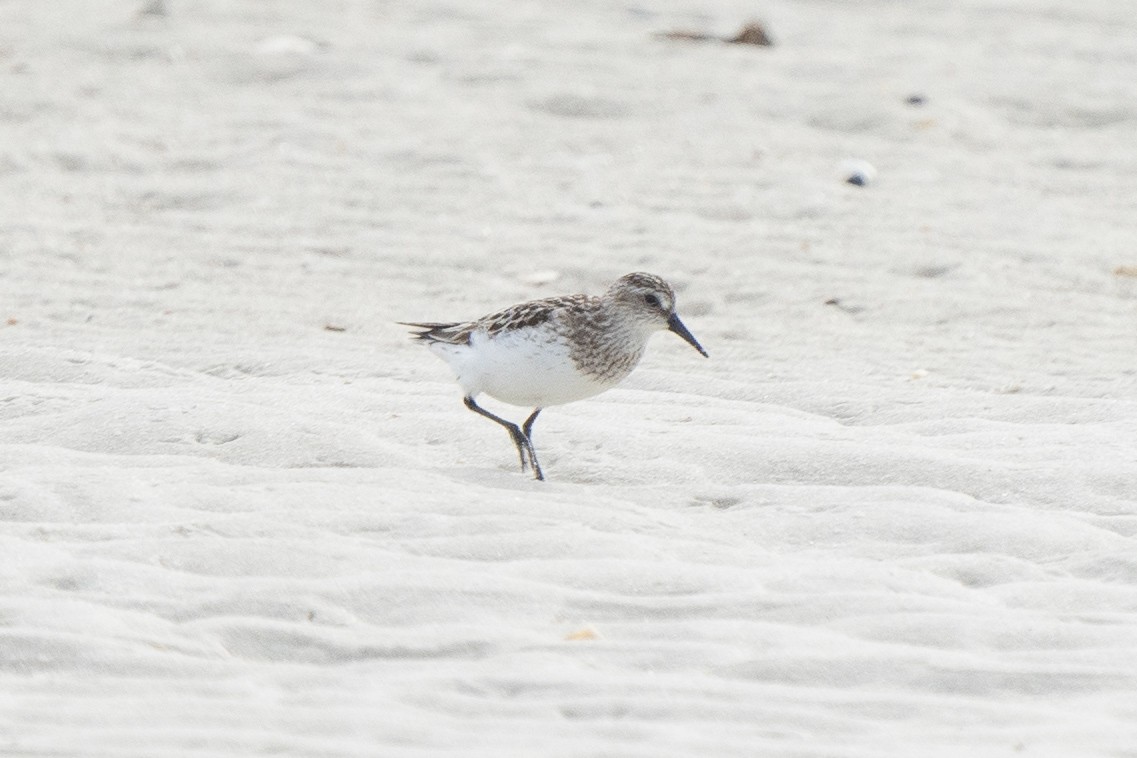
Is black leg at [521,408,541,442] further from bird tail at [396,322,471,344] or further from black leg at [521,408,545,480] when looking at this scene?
bird tail at [396,322,471,344]

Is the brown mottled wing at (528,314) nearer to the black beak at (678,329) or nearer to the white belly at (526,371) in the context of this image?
the white belly at (526,371)

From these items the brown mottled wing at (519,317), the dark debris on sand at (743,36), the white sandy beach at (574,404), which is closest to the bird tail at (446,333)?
the brown mottled wing at (519,317)

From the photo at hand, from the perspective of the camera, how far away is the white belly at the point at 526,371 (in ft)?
18.7

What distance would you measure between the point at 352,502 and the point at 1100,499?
2271 millimetres

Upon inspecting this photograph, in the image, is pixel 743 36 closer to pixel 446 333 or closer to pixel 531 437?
pixel 446 333

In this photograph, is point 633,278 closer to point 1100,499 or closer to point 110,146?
point 1100,499

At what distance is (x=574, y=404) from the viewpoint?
6.60 m

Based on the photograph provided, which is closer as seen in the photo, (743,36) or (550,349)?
(550,349)

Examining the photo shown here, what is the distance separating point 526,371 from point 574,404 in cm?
91

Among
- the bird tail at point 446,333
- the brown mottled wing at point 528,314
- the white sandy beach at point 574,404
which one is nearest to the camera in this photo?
the white sandy beach at point 574,404

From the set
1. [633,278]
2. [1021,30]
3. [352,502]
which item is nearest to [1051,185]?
[1021,30]

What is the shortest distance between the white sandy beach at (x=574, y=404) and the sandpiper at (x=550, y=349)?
0.67 ft

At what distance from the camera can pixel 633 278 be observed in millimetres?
6117

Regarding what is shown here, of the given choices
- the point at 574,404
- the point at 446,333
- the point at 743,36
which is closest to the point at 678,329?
the point at 574,404
